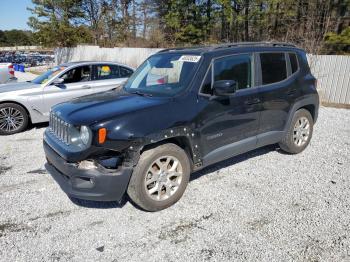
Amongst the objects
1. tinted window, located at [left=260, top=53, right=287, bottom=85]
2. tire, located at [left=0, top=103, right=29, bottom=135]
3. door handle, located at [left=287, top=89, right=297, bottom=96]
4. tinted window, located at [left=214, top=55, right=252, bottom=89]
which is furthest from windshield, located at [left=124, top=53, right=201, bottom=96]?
tire, located at [left=0, top=103, right=29, bottom=135]

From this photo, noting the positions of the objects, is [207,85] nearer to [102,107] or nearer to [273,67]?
[102,107]

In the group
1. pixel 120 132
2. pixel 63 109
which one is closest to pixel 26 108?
pixel 63 109

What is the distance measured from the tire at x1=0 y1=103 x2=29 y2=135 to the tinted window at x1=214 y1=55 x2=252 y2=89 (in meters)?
5.15

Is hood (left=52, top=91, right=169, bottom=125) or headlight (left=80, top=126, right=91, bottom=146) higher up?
hood (left=52, top=91, right=169, bottom=125)

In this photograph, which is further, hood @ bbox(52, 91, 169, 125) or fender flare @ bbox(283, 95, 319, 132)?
fender flare @ bbox(283, 95, 319, 132)

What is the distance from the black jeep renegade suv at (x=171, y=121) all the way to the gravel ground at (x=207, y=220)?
363 mm

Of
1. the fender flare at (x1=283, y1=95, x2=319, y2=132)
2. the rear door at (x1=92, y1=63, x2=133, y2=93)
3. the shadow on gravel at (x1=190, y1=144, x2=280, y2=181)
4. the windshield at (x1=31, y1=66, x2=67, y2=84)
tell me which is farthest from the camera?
the rear door at (x1=92, y1=63, x2=133, y2=93)

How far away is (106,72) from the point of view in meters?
7.78

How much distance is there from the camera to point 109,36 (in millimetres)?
31062

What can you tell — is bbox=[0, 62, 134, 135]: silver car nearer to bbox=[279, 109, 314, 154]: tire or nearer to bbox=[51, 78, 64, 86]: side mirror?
bbox=[51, 78, 64, 86]: side mirror

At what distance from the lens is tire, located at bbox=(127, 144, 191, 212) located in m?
3.27

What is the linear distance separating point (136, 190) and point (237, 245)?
1.21m

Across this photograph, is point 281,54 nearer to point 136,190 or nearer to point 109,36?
point 136,190

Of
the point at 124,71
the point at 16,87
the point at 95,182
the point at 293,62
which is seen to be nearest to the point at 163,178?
the point at 95,182
